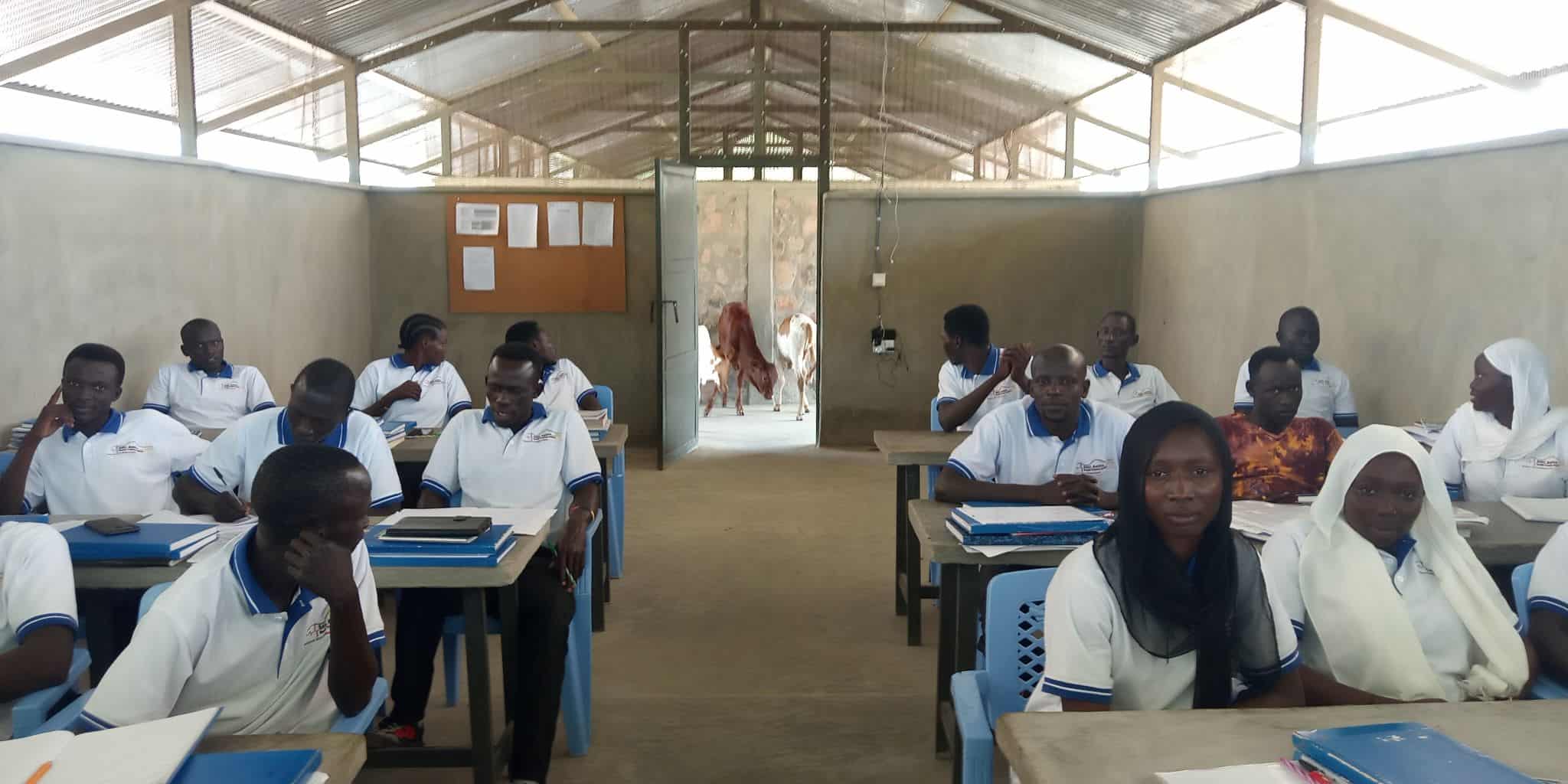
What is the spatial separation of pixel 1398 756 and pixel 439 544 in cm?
186

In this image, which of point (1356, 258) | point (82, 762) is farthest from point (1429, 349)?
point (82, 762)

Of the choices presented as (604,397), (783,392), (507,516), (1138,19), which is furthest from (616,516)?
(783,392)

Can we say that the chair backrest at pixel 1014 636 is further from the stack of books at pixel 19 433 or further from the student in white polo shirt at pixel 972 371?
the stack of books at pixel 19 433

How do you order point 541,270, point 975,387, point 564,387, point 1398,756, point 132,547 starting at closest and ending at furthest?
point 1398,756, point 132,547, point 975,387, point 564,387, point 541,270

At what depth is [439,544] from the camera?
7.84ft

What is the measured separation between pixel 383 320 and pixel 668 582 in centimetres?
437

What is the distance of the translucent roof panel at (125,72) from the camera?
4.68 m

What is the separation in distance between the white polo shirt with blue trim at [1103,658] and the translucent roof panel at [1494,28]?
3630mm

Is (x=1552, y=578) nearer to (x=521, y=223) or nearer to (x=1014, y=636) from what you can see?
(x=1014, y=636)

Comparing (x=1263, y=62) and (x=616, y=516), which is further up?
(x=1263, y=62)

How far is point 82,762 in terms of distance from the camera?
51.0 inches

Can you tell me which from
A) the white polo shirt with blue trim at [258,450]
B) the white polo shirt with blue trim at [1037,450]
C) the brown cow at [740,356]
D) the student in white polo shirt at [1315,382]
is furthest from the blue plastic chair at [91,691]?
the brown cow at [740,356]

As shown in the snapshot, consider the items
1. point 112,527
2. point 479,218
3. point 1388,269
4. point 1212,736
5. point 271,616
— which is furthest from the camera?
point 479,218

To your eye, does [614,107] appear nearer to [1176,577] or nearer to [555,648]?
[555,648]
